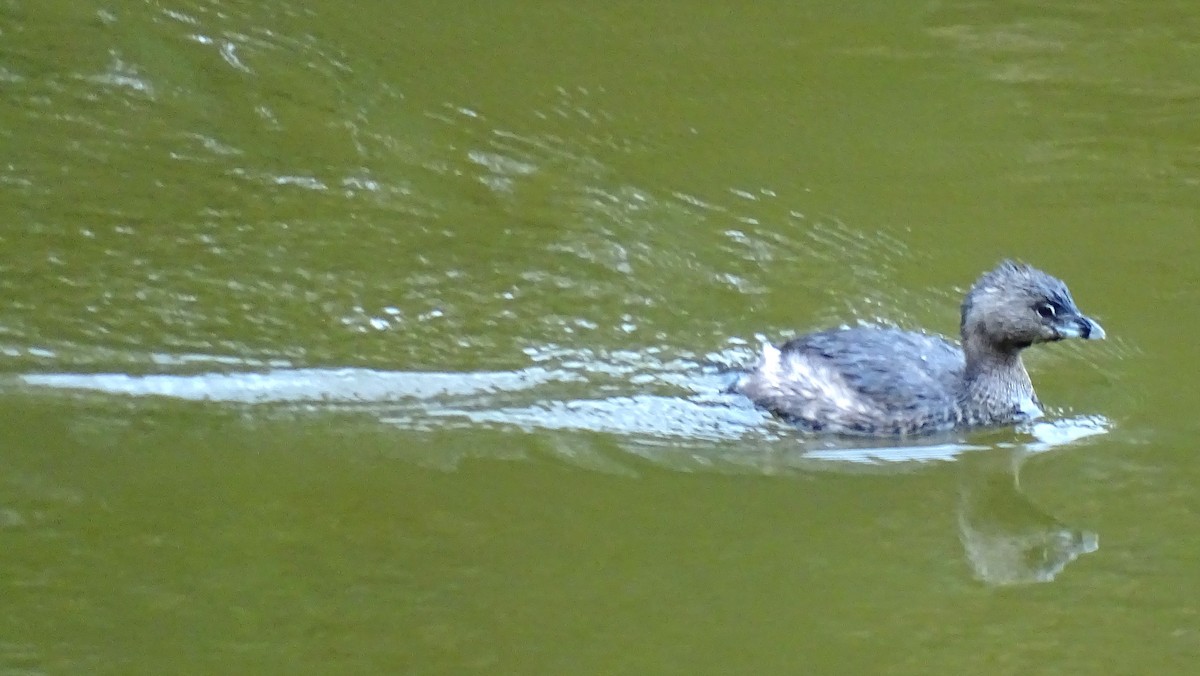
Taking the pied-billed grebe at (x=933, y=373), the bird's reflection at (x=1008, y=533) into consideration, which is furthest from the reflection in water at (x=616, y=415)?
the pied-billed grebe at (x=933, y=373)

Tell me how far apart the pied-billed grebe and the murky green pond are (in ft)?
0.54

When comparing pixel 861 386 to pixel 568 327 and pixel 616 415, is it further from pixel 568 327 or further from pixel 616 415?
pixel 568 327

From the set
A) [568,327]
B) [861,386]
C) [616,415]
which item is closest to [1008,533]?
[861,386]

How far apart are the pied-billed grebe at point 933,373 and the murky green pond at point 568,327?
0.16m

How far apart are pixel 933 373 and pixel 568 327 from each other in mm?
2027

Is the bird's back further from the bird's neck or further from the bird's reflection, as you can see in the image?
the bird's reflection

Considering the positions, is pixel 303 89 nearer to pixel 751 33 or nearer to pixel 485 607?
pixel 751 33

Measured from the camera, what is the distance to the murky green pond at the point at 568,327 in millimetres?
6168

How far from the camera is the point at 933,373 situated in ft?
27.9

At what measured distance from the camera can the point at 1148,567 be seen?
21.6ft

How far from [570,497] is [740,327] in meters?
2.59

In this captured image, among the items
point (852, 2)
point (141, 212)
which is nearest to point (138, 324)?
point (141, 212)

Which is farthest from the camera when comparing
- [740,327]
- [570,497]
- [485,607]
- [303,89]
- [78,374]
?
[303,89]

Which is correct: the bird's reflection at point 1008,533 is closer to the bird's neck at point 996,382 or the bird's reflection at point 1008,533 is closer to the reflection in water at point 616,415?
the reflection in water at point 616,415
